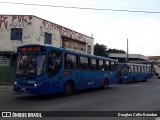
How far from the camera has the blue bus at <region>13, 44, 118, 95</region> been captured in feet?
49.8

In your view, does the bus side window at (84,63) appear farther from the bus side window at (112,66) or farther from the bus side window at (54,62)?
the bus side window at (112,66)

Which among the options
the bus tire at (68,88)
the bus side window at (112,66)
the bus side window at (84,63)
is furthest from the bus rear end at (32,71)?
the bus side window at (112,66)

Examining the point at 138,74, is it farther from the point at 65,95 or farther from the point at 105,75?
the point at 65,95

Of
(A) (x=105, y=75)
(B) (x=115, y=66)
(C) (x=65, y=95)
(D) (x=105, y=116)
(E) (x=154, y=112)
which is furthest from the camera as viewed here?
(B) (x=115, y=66)

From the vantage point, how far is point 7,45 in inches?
1266

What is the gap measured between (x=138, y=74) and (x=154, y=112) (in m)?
27.2

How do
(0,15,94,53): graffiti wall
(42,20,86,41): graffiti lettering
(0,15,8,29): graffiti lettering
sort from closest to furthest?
(0,15,94,53): graffiti wall < (0,15,8,29): graffiti lettering < (42,20,86,41): graffiti lettering

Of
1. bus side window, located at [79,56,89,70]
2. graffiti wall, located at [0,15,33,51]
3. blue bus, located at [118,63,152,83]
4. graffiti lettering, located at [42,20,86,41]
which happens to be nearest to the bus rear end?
bus side window, located at [79,56,89,70]

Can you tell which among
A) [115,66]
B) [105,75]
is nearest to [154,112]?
[105,75]

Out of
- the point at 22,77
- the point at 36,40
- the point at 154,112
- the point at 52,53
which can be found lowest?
the point at 154,112

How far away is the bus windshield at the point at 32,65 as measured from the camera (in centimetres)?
1520

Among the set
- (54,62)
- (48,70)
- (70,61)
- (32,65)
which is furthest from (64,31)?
(32,65)

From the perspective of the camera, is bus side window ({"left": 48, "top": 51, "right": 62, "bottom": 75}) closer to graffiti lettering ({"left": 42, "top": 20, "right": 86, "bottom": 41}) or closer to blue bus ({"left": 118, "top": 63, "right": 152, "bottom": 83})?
graffiti lettering ({"left": 42, "top": 20, "right": 86, "bottom": 41})

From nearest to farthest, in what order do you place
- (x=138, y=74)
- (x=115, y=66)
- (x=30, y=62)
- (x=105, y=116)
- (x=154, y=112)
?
1. (x=105, y=116)
2. (x=154, y=112)
3. (x=30, y=62)
4. (x=115, y=66)
5. (x=138, y=74)
